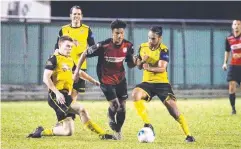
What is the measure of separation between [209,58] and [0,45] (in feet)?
28.3

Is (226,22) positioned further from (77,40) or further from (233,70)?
(77,40)

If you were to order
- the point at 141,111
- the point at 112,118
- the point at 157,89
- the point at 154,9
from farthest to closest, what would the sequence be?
the point at 154,9, the point at 112,118, the point at 157,89, the point at 141,111

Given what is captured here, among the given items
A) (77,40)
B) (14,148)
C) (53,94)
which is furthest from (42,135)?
(77,40)

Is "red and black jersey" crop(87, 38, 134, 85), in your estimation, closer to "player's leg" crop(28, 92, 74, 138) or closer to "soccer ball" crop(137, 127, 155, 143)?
"player's leg" crop(28, 92, 74, 138)

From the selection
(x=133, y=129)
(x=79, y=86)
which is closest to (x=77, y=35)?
(x=79, y=86)

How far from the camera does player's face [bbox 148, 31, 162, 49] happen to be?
45.6 ft

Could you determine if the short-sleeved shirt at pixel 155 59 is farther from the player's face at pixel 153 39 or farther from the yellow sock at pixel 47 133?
the yellow sock at pixel 47 133

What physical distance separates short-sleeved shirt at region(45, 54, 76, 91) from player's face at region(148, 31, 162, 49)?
1555mm

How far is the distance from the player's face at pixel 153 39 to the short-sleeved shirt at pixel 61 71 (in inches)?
61.2

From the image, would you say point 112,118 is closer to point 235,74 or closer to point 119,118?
point 119,118

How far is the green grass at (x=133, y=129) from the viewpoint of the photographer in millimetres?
12961

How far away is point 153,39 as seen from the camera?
1400cm

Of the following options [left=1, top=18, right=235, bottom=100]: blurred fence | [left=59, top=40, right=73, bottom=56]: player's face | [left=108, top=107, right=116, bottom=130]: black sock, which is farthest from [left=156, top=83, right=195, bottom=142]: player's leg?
[left=1, top=18, right=235, bottom=100]: blurred fence

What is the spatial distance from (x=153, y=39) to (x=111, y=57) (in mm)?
852
